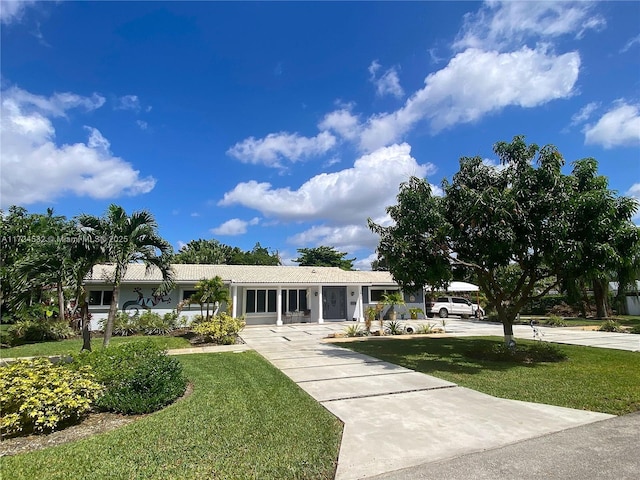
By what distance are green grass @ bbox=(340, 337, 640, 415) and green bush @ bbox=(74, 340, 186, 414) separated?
229 inches

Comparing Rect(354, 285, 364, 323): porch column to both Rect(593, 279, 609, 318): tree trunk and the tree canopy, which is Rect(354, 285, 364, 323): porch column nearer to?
Rect(593, 279, 609, 318): tree trunk

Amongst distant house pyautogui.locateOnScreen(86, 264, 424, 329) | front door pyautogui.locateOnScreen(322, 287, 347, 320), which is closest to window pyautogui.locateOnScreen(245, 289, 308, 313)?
distant house pyautogui.locateOnScreen(86, 264, 424, 329)

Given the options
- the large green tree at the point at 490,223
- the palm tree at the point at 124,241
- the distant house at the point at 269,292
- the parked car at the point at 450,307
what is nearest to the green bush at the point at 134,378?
the palm tree at the point at 124,241

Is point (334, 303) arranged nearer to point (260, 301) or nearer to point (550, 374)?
point (260, 301)

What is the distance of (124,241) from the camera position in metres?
10.6

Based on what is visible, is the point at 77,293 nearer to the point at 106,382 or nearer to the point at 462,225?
the point at 106,382

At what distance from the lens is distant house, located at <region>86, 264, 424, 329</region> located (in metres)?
19.2

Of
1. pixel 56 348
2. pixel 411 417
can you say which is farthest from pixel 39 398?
pixel 56 348

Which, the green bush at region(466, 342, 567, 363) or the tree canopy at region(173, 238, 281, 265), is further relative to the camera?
the tree canopy at region(173, 238, 281, 265)

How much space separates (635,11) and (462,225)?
6.63 meters

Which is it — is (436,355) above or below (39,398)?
below

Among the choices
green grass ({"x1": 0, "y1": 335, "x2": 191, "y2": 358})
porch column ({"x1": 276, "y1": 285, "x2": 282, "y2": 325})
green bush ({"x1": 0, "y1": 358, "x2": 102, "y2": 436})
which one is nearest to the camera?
green bush ({"x1": 0, "y1": 358, "x2": 102, "y2": 436})

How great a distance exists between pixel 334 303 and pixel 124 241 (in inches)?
612

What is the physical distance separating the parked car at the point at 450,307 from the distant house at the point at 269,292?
4.78 meters
